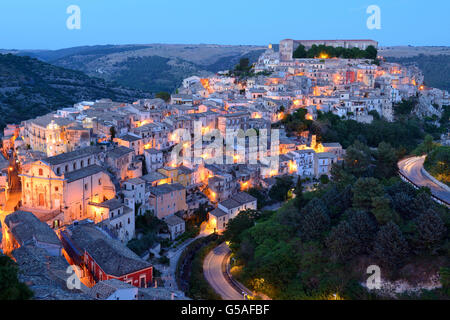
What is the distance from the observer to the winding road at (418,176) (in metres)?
22.0

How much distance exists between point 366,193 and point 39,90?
4211 centimetres

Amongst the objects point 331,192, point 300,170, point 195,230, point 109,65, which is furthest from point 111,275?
point 109,65

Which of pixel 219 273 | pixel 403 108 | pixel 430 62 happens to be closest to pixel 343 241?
pixel 219 273

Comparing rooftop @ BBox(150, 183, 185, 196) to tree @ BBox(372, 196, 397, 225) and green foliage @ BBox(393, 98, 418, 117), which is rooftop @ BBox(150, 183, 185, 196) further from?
green foliage @ BBox(393, 98, 418, 117)

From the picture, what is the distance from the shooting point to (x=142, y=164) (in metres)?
28.2

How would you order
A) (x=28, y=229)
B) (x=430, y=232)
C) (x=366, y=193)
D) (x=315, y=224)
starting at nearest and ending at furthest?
1. (x=430, y=232)
2. (x=28, y=229)
3. (x=315, y=224)
4. (x=366, y=193)

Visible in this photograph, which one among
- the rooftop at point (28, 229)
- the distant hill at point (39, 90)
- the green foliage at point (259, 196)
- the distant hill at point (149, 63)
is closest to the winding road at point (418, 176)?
the green foliage at point (259, 196)

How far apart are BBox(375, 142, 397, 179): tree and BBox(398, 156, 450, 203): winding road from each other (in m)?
A: 0.51

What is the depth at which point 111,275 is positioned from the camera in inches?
660

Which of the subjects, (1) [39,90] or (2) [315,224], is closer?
(2) [315,224]

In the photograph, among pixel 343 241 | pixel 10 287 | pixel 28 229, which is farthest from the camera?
pixel 28 229

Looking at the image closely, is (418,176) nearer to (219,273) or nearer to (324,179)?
(324,179)

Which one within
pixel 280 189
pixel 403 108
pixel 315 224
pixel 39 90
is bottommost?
pixel 280 189

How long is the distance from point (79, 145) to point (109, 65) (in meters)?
78.6
